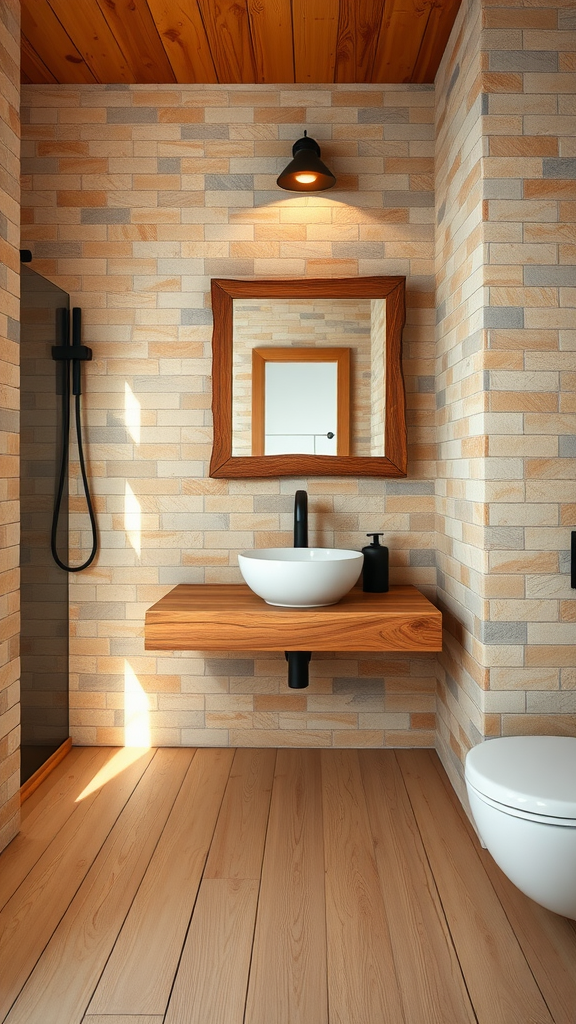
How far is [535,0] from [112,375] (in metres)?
1.92

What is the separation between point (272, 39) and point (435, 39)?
0.58 m

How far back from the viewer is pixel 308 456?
295cm

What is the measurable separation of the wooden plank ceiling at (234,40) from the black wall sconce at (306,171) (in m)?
0.29

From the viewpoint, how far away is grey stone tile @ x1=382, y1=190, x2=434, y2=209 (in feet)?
9.77

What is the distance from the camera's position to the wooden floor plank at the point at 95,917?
1582 mm

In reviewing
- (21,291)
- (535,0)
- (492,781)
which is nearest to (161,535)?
(21,291)

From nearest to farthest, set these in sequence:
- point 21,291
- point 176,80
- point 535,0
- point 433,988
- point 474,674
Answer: point 433,988
point 535,0
point 474,674
point 21,291
point 176,80

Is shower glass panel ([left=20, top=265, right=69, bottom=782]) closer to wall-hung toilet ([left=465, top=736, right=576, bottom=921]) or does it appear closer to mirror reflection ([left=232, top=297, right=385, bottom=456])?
mirror reflection ([left=232, top=297, right=385, bottom=456])

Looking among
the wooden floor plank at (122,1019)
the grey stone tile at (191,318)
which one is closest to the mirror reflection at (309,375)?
the grey stone tile at (191,318)

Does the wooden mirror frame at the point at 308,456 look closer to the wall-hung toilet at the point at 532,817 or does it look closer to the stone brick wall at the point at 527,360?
the stone brick wall at the point at 527,360

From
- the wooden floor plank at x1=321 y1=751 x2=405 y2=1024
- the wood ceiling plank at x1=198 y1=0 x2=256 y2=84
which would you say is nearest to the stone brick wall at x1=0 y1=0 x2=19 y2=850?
the wood ceiling plank at x1=198 y1=0 x2=256 y2=84

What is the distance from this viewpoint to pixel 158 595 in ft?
9.98

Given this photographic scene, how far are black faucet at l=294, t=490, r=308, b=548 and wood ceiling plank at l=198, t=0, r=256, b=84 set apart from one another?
5.37 feet

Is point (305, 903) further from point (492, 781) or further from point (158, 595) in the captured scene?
point (158, 595)
